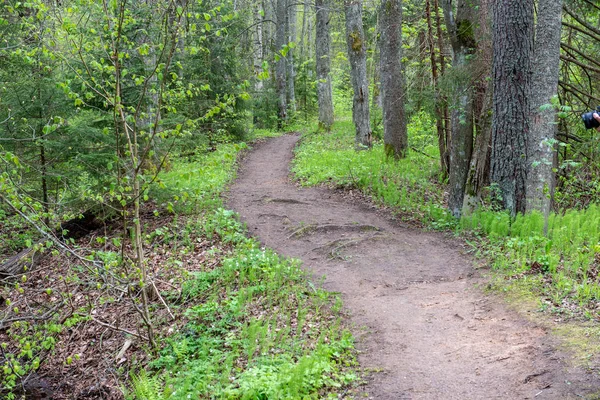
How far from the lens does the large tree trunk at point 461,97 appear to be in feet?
31.1

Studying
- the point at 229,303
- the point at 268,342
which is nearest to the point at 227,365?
the point at 268,342

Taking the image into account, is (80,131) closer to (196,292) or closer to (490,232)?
(196,292)

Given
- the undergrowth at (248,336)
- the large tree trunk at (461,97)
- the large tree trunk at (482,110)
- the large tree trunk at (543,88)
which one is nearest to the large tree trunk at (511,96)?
the large tree trunk at (543,88)

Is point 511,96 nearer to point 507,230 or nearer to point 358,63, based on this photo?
point 507,230

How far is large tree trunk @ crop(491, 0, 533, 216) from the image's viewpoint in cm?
838

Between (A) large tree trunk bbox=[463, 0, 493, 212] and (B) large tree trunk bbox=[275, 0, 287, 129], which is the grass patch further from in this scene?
(B) large tree trunk bbox=[275, 0, 287, 129]

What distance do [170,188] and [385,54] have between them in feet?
24.6

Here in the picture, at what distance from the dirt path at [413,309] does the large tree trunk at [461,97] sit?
1467 mm

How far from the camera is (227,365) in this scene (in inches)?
199

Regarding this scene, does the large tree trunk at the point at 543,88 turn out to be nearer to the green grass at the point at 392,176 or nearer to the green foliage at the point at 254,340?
the green grass at the point at 392,176

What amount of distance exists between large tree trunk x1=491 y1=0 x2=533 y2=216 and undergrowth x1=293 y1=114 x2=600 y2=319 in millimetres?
705

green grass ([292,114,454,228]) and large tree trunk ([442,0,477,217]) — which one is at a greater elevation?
large tree trunk ([442,0,477,217])

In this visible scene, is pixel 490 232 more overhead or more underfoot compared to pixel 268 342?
more overhead

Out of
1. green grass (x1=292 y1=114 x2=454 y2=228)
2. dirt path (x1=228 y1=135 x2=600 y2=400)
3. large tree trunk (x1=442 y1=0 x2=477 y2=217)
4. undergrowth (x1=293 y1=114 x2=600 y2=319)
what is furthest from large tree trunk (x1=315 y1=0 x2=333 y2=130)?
dirt path (x1=228 y1=135 x2=600 y2=400)
